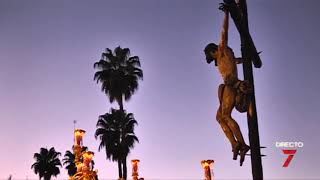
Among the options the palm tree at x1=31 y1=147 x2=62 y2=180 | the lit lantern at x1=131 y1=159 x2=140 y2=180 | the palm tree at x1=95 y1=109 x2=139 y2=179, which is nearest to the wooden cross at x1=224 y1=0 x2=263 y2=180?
the lit lantern at x1=131 y1=159 x2=140 y2=180

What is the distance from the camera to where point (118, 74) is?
4150 cm

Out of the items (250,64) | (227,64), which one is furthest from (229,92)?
(250,64)

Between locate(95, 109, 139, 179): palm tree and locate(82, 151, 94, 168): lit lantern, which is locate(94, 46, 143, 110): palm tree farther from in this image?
locate(82, 151, 94, 168): lit lantern

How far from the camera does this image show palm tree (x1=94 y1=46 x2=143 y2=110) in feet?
135

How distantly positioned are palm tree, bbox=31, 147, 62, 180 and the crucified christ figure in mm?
57477

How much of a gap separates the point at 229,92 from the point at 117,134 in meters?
35.4


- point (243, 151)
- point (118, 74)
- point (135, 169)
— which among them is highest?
point (118, 74)

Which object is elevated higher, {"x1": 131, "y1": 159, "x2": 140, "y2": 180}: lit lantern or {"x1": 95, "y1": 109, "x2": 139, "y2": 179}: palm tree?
{"x1": 95, "y1": 109, "x2": 139, "y2": 179}: palm tree

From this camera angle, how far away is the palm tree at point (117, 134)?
38.2m

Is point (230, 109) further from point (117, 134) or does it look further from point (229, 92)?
point (117, 134)

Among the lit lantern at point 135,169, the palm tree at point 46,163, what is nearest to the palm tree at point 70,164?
the palm tree at point 46,163

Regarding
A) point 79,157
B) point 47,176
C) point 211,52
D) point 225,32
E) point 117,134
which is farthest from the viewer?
point 47,176

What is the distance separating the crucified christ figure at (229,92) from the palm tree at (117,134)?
3391cm

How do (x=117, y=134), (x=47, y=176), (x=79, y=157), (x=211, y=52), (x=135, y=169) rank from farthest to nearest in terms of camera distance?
(x=47, y=176)
(x=117, y=134)
(x=135, y=169)
(x=79, y=157)
(x=211, y=52)
